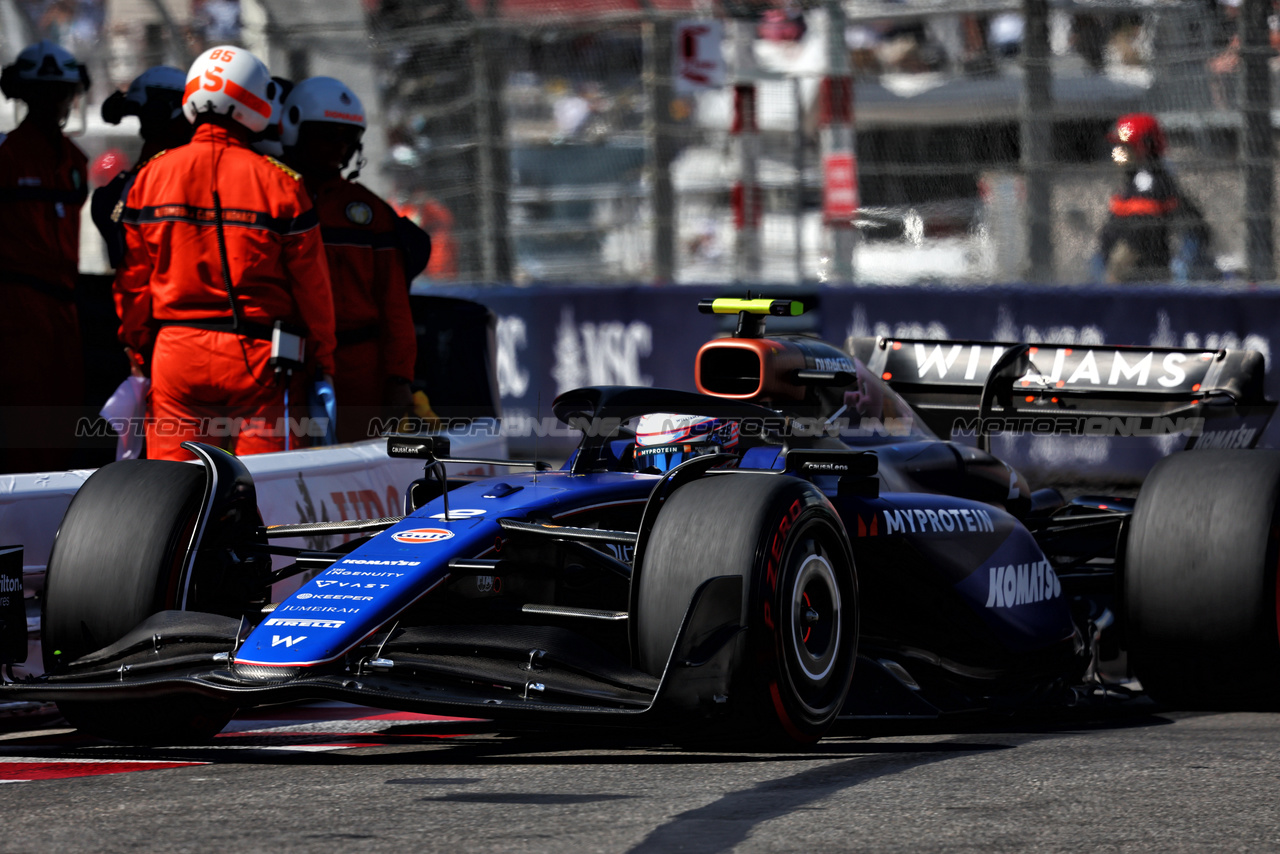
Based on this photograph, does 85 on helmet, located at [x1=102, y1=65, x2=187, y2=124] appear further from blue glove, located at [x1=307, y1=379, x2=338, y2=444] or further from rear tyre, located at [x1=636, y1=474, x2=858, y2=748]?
rear tyre, located at [x1=636, y1=474, x2=858, y2=748]

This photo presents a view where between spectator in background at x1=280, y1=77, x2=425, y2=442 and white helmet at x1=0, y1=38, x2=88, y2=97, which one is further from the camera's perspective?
white helmet at x1=0, y1=38, x2=88, y2=97

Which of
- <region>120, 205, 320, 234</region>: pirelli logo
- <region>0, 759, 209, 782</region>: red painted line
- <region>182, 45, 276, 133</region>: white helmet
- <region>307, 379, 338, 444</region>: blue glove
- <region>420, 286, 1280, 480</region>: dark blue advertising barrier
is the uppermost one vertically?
<region>182, 45, 276, 133</region>: white helmet

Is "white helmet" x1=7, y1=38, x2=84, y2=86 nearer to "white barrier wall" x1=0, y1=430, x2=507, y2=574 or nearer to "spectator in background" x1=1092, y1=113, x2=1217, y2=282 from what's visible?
"white barrier wall" x1=0, y1=430, x2=507, y2=574

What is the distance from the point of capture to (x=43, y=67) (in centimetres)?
761

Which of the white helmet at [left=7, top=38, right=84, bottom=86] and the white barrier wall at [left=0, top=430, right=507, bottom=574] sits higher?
the white helmet at [left=7, top=38, right=84, bottom=86]

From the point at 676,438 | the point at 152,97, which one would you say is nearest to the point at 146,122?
the point at 152,97

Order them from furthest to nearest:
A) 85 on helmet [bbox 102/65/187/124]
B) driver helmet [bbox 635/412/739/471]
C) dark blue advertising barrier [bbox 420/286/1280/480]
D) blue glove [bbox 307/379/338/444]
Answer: dark blue advertising barrier [bbox 420/286/1280/480] → 85 on helmet [bbox 102/65/187/124] → blue glove [bbox 307/379/338/444] → driver helmet [bbox 635/412/739/471]

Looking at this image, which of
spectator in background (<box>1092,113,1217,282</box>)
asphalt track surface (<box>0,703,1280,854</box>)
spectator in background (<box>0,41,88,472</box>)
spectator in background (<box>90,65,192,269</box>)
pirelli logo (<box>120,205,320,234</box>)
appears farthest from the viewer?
spectator in background (<box>1092,113,1217,282</box>)

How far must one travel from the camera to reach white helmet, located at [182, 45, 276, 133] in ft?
21.5

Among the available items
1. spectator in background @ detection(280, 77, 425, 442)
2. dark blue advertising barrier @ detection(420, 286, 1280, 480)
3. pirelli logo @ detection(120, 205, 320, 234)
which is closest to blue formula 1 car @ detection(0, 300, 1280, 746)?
pirelli logo @ detection(120, 205, 320, 234)

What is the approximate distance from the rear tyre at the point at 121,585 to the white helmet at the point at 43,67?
3.42 metres

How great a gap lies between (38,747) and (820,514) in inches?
81.7

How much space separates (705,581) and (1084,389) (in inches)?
117

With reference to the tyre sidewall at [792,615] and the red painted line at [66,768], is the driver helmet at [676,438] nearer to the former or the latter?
the tyre sidewall at [792,615]
